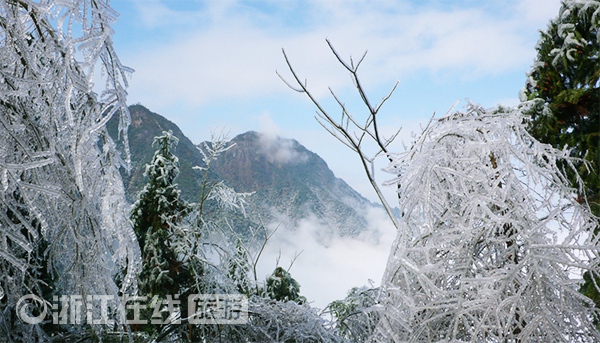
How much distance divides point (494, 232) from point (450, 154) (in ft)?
1.51

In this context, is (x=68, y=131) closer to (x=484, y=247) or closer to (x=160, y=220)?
(x=484, y=247)

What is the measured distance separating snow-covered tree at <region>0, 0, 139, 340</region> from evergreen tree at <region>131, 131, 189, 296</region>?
7164mm

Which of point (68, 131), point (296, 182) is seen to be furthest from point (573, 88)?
point (296, 182)

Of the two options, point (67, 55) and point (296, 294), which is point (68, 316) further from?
point (296, 294)

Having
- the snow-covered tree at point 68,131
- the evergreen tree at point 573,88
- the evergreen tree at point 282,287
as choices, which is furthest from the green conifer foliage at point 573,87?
the snow-covered tree at point 68,131

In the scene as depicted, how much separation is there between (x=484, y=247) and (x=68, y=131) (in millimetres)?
2209

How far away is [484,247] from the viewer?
7.97ft

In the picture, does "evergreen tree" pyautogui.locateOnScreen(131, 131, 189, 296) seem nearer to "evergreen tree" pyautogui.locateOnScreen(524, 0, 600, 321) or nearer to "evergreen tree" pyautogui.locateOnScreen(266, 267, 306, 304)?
"evergreen tree" pyautogui.locateOnScreen(266, 267, 306, 304)

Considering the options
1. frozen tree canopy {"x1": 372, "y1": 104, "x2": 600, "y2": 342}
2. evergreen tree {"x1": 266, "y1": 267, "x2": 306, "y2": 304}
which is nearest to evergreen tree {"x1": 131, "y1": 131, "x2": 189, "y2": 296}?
evergreen tree {"x1": 266, "y1": 267, "x2": 306, "y2": 304}

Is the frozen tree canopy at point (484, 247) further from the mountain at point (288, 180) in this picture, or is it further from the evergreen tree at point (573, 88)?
the mountain at point (288, 180)

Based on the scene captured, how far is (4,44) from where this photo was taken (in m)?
2.38

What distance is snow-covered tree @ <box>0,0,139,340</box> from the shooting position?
7.41 feet

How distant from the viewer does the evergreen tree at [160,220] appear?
985 centimetres

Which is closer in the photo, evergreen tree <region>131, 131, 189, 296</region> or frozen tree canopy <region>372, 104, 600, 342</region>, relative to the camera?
frozen tree canopy <region>372, 104, 600, 342</region>
